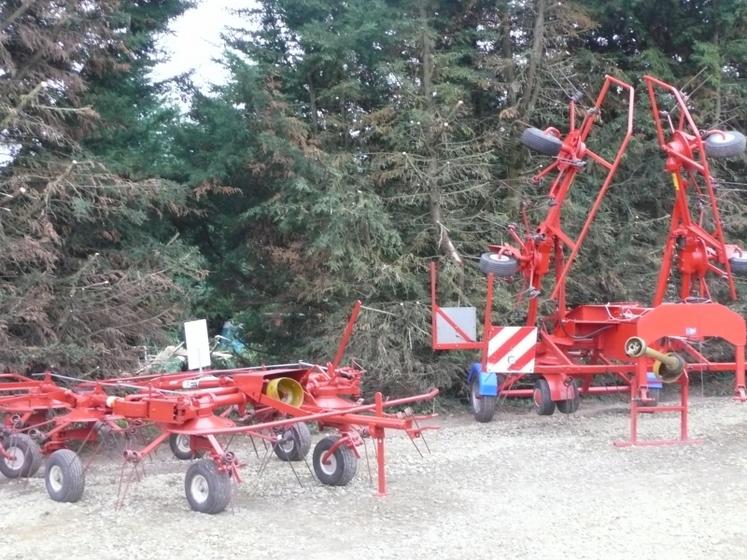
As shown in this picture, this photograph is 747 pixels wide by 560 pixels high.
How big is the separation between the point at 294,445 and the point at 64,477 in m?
2.11

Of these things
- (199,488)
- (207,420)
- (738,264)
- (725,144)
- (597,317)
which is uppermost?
(725,144)

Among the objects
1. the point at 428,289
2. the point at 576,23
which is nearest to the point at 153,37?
the point at 428,289

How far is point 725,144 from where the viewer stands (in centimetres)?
889

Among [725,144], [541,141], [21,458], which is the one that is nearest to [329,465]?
[21,458]

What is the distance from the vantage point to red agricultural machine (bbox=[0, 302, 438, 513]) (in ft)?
19.6

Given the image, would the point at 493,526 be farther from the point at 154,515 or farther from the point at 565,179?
the point at 565,179

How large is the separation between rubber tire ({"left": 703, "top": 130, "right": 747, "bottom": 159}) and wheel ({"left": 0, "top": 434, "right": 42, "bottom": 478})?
282 inches

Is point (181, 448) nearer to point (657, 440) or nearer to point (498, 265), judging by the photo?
point (498, 265)

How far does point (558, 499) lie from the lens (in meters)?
6.44

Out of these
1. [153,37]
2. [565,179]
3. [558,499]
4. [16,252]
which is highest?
[153,37]

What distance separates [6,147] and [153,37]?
2.92 m

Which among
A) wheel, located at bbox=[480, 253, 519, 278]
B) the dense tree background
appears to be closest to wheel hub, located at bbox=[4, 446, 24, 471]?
the dense tree background

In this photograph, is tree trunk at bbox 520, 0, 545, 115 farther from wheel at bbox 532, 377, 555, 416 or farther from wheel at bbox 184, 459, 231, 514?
wheel at bbox 184, 459, 231, 514

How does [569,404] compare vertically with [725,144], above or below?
below
